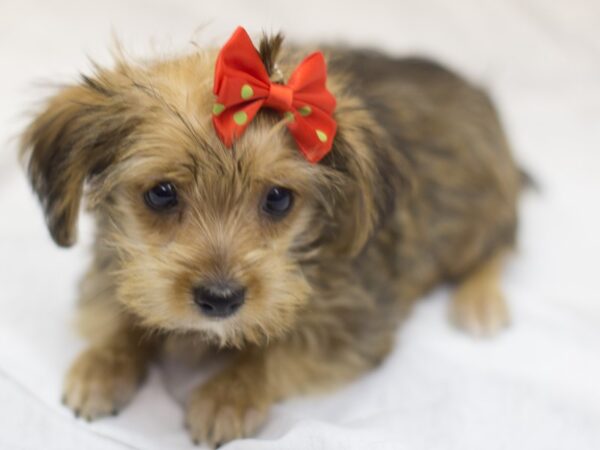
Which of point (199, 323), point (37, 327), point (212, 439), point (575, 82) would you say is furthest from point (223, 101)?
point (575, 82)

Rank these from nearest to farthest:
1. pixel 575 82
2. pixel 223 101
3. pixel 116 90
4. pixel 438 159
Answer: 1. pixel 223 101
2. pixel 116 90
3. pixel 438 159
4. pixel 575 82

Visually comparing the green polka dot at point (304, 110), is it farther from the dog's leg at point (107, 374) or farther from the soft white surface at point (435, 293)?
→ the dog's leg at point (107, 374)

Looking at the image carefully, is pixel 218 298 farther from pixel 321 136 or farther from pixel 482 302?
pixel 482 302

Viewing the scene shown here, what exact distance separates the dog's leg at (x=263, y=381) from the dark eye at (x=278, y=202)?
54 cm

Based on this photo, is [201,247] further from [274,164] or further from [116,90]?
[116,90]

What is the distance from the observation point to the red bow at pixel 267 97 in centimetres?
222

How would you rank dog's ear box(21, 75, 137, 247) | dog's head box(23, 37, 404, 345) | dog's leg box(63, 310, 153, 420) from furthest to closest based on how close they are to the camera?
1. dog's leg box(63, 310, 153, 420)
2. dog's ear box(21, 75, 137, 247)
3. dog's head box(23, 37, 404, 345)

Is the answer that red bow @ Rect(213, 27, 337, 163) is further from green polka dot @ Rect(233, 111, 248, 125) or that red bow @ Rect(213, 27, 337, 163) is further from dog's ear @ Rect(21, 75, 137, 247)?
dog's ear @ Rect(21, 75, 137, 247)

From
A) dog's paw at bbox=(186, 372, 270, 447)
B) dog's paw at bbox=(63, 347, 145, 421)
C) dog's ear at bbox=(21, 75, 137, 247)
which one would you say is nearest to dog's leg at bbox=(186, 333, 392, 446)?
dog's paw at bbox=(186, 372, 270, 447)

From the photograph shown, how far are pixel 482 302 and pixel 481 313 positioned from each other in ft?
0.16

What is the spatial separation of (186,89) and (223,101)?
182mm

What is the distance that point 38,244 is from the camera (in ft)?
11.2

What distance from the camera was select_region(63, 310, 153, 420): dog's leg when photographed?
267 cm

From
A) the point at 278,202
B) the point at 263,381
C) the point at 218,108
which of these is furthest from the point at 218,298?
the point at 263,381
